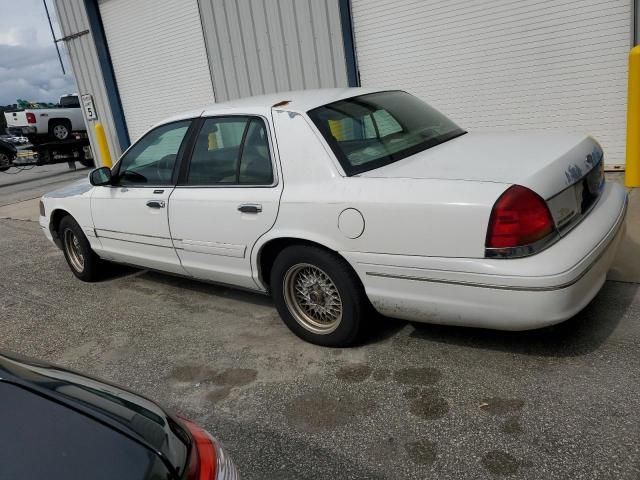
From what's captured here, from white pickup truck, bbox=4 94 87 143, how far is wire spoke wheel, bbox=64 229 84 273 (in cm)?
1361

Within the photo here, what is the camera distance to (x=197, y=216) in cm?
394

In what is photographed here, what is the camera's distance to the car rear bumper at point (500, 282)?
2.69 meters

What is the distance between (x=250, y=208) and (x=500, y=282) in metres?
1.65

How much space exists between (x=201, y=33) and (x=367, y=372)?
911 cm

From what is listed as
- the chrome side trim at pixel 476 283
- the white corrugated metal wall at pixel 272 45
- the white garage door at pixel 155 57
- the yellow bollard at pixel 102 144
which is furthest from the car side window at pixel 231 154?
the yellow bollard at pixel 102 144

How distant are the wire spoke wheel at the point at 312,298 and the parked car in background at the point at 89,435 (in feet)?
5.59

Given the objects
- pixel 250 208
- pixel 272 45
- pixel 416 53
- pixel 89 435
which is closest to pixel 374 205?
pixel 250 208

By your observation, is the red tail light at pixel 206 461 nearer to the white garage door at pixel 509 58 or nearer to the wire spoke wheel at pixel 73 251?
the wire spoke wheel at pixel 73 251

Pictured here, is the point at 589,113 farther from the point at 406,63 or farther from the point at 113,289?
the point at 113,289

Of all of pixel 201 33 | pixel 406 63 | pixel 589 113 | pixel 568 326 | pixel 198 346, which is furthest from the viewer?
pixel 201 33

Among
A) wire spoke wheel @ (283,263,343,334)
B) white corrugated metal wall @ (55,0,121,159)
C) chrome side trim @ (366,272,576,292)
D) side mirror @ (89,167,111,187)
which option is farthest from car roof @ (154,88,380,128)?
white corrugated metal wall @ (55,0,121,159)

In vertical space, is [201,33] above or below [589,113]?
above

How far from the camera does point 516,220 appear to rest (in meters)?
2.68

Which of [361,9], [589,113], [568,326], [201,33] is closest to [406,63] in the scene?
[361,9]
